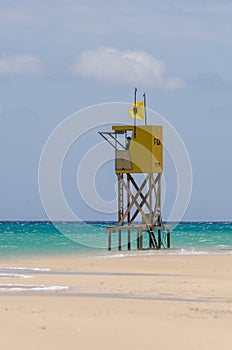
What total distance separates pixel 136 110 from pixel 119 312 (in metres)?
34.1

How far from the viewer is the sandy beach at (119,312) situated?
46.6 ft

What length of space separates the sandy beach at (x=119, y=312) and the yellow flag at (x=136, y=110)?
72.1 feet

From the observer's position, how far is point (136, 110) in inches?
2009

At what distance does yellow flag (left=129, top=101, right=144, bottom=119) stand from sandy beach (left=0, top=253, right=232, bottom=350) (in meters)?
22.0

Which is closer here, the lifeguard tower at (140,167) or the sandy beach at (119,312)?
the sandy beach at (119,312)

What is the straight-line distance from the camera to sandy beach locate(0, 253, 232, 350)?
14.2m

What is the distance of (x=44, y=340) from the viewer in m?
14.0

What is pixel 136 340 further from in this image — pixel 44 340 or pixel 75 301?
pixel 75 301

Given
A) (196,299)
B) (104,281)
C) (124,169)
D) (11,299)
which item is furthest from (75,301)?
(124,169)

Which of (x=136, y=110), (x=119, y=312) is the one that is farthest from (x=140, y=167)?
(x=119, y=312)

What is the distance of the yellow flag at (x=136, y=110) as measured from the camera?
50.6 metres

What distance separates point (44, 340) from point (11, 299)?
20.0 ft

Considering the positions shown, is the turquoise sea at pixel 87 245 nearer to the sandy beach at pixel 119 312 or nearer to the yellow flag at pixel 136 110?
the yellow flag at pixel 136 110

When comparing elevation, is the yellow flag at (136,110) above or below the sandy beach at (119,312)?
above
